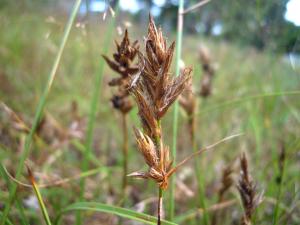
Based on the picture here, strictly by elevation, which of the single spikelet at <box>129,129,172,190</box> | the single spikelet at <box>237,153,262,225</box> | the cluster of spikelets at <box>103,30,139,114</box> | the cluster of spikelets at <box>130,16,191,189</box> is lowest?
the single spikelet at <box>237,153,262,225</box>

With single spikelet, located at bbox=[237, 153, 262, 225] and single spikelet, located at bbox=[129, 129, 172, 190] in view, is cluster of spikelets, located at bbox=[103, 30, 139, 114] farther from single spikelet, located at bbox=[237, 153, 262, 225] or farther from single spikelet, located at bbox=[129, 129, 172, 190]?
single spikelet, located at bbox=[237, 153, 262, 225]

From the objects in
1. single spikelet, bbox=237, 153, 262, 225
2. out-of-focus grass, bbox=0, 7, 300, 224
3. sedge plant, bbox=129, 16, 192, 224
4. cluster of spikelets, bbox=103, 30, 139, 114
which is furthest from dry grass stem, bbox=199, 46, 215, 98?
sedge plant, bbox=129, 16, 192, 224

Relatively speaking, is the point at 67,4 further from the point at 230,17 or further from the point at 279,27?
the point at 279,27

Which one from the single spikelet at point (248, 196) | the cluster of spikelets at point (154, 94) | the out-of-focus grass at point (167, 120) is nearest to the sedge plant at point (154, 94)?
the cluster of spikelets at point (154, 94)

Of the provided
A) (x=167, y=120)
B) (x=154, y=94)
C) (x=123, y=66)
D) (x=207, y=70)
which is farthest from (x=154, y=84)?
(x=167, y=120)

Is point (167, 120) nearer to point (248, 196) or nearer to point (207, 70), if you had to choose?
point (207, 70)

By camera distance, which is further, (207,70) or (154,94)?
(207,70)

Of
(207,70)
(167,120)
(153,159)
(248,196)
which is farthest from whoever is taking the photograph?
(167,120)
